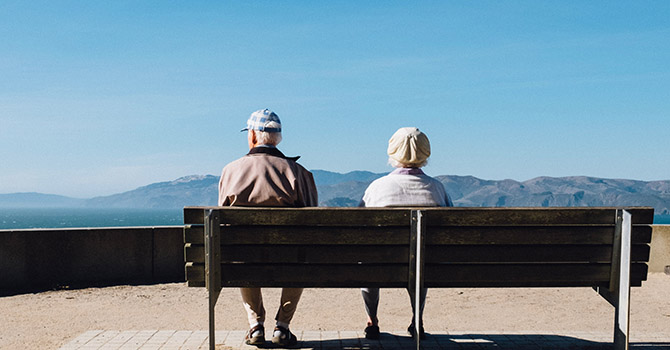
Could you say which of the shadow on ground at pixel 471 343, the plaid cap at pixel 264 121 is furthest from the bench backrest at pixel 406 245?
the plaid cap at pixel 264 121

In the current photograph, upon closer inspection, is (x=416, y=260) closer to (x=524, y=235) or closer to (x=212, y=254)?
(x=524, y=235)

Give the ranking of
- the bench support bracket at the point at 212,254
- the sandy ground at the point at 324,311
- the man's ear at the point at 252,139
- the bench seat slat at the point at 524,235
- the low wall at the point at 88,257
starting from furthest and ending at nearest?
the low wall at the point at 88,257, the sandy ground at the point at 324,311, the man's ear at the point at 252,139, the bench seat slat at the point at 524,235, the bench support bracket at the point at 212,254

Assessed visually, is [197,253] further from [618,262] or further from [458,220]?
[618,262]

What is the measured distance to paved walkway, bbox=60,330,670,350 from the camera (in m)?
4.96

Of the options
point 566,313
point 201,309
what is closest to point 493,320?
point 566,313

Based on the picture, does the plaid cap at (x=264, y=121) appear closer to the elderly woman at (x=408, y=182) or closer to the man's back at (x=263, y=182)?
the man's back at (x=263, y=182)

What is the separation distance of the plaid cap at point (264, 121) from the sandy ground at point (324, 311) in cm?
206

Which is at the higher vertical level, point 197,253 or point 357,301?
point 197,253

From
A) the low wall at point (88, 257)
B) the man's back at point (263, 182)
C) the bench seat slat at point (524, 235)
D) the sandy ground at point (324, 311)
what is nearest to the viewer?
the bench seat slat at point (524, 235)

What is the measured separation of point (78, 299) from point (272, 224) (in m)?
4.71

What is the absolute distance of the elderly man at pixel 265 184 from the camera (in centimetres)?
480

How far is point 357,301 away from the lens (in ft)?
25.7

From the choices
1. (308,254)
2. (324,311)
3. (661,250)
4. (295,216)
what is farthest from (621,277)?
(661,250)

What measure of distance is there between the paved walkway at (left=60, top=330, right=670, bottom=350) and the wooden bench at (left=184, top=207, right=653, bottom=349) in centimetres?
78
